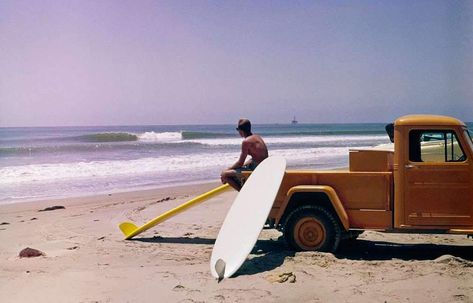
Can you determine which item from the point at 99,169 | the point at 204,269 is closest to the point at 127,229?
the point at 204,269

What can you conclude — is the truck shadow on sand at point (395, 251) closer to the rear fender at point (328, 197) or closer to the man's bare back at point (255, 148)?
the rear fender at point (328, 197)

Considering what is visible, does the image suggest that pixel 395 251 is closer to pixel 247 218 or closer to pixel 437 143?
pixel 437 143

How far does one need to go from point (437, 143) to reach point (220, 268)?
3174 millimetres

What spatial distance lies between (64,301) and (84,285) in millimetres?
450

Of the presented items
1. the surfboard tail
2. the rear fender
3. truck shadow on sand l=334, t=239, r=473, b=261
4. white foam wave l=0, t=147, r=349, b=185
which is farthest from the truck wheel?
white foam wave l=0, t=147, r=349, b=185

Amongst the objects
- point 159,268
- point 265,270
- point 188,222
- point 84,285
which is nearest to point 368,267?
point 265,270

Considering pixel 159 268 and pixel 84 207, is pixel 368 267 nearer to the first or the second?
pixel 159 268

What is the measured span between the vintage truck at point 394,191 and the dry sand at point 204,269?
0.40 metres

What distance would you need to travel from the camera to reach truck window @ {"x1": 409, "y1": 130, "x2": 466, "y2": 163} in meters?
5.98

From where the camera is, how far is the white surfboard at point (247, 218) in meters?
5.55

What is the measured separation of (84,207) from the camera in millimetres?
10781

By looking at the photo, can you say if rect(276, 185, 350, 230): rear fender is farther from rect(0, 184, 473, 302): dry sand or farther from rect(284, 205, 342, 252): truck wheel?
rect(0, 184, 473, 302): dry sand

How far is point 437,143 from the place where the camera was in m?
6.16

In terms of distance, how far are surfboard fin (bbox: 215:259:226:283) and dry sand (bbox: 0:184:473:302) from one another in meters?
0.12
